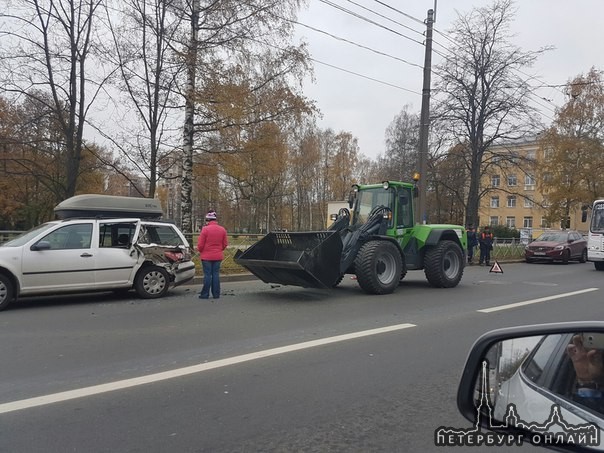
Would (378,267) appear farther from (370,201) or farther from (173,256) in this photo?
(173,256)

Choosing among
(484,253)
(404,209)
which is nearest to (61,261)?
(404,209)

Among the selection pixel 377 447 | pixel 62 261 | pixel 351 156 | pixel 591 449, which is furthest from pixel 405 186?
pixel 351 156

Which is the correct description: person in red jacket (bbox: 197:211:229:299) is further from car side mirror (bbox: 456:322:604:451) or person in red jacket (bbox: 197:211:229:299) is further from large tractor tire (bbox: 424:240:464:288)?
car side mirror (bbox: 456:322:604:451)

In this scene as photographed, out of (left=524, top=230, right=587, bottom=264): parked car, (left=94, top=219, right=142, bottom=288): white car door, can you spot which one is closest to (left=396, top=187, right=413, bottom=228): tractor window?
(left=94, top=219, right=142, bottom=288): white car door

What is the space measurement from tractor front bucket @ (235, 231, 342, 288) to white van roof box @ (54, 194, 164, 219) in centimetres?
288

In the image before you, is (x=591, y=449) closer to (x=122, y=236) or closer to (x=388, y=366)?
(x=388, y=366)

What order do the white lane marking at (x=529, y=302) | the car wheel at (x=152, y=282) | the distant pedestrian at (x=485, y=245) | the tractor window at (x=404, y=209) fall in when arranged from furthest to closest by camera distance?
the distant pedestrian at (x=485, y=245)
the tractor window at (x=404, y=209)
the car wheel at (x=152, y=282)
the white lane marking at (x=529, y=302)

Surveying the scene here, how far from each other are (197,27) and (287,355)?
12.1 m

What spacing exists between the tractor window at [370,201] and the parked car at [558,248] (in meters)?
14.3

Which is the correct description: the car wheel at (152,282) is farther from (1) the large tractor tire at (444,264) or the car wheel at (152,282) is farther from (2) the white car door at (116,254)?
(1) the large tractor tire at (444,264)

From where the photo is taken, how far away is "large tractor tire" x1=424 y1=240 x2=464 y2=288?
12036 mm

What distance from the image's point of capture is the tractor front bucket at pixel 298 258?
935 centimetres

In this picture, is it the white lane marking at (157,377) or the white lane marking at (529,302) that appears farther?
the white lane marking at (529,302)

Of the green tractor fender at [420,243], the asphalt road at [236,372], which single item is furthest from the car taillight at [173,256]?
the green tractor fender at [420,243]
